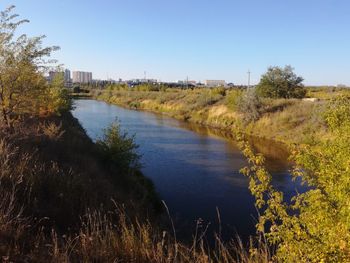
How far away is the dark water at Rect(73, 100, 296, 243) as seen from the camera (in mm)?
15766

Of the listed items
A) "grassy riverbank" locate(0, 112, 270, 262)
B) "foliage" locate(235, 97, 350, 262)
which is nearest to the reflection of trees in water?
"grassy riverbank" locate(0, 112, 270, 262)

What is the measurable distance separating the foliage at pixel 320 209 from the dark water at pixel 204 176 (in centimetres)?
714

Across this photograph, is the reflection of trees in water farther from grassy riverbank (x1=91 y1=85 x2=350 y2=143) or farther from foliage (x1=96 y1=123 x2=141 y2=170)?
foliage (x1=96 y1=123 x2=141 y2=170)

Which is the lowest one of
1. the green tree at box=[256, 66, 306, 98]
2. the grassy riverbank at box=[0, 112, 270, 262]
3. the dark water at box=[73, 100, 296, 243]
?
the dark water at box=[73, 100, 296, 243]

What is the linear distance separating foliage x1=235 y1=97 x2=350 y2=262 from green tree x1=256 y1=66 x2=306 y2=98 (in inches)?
1843

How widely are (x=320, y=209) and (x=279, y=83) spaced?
166 ft

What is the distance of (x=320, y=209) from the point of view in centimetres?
509

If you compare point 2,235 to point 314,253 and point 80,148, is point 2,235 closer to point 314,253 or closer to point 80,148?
point 314,253

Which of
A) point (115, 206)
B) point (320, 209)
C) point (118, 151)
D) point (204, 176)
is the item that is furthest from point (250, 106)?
point (320, 209)

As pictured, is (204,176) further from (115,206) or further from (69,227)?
(69,227)

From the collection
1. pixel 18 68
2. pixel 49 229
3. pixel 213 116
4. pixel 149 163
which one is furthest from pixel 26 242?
pixel 213 116

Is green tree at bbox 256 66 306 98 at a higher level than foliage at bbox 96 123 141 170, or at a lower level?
higher

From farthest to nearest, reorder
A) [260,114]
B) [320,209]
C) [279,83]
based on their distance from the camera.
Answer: [279,83] < [260,114] < [320,209]

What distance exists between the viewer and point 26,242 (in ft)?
15.6
